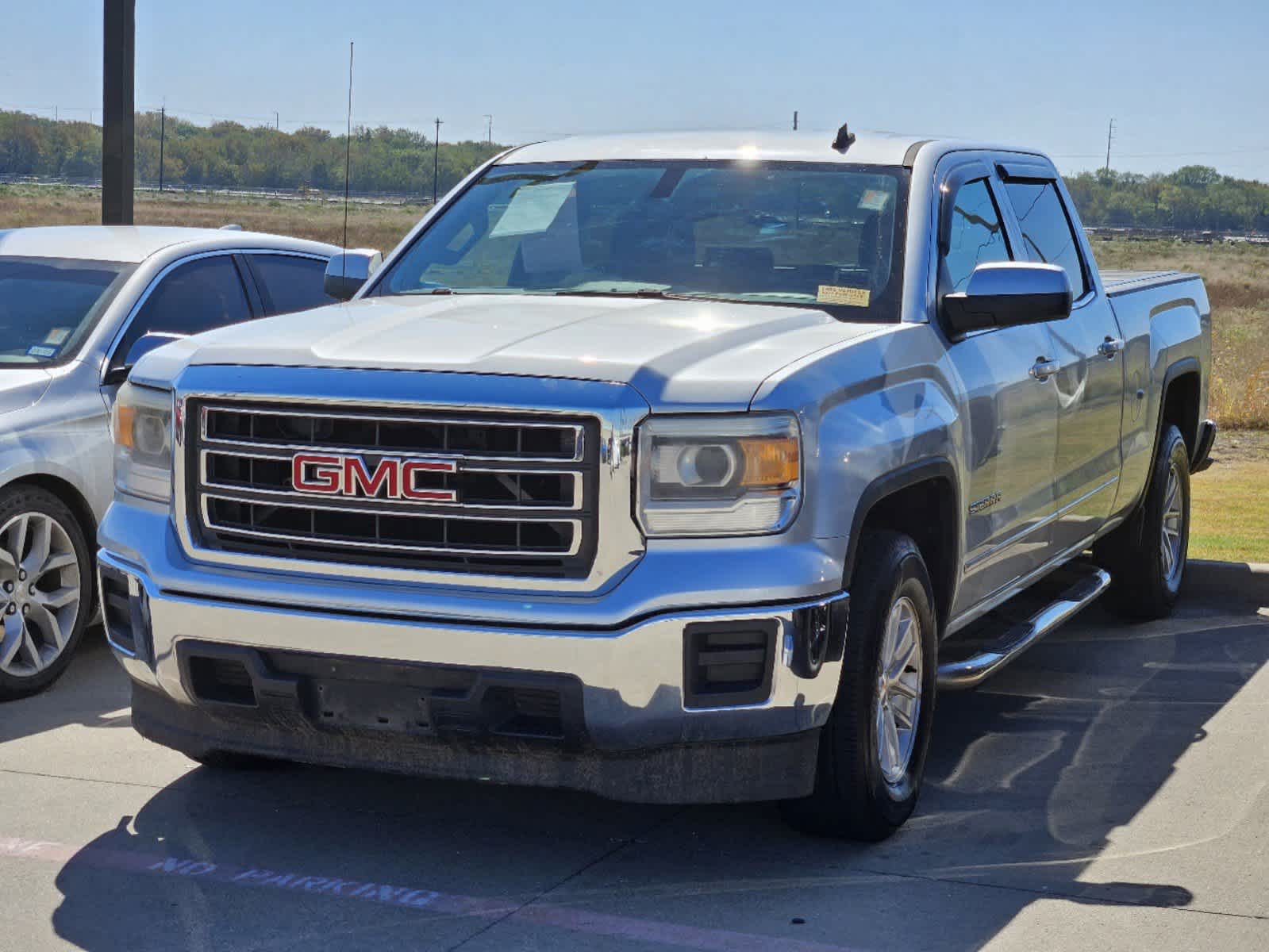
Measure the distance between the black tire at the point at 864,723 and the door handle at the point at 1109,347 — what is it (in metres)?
2.15

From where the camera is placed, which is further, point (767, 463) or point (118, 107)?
point (118, 107)

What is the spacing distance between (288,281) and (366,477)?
13.5 feet

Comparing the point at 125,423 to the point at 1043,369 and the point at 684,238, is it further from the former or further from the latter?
the point at 1043,369

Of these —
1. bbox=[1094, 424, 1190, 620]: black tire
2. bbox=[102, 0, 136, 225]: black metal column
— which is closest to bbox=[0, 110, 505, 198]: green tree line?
bbox=[102, 0, 136, 225]: black metal column

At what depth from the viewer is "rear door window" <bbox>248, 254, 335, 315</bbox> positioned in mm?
8055

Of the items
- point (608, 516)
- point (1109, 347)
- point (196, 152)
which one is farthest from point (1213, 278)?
point (608, 516)

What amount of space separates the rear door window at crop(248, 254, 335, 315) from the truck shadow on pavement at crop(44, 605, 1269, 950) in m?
3.09

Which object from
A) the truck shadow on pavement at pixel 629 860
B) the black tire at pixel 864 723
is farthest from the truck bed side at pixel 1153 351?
the black tire at pixel 864 723

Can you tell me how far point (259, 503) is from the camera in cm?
447

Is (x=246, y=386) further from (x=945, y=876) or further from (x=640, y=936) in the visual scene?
(x=945, y=876)

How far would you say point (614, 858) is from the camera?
479 cm

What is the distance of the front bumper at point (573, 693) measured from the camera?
415 cm

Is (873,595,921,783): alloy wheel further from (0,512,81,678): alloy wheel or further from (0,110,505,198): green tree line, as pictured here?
(0,110,505,198): green tree line

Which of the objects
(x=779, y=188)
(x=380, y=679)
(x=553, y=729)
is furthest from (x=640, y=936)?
(x=779, y=188)
